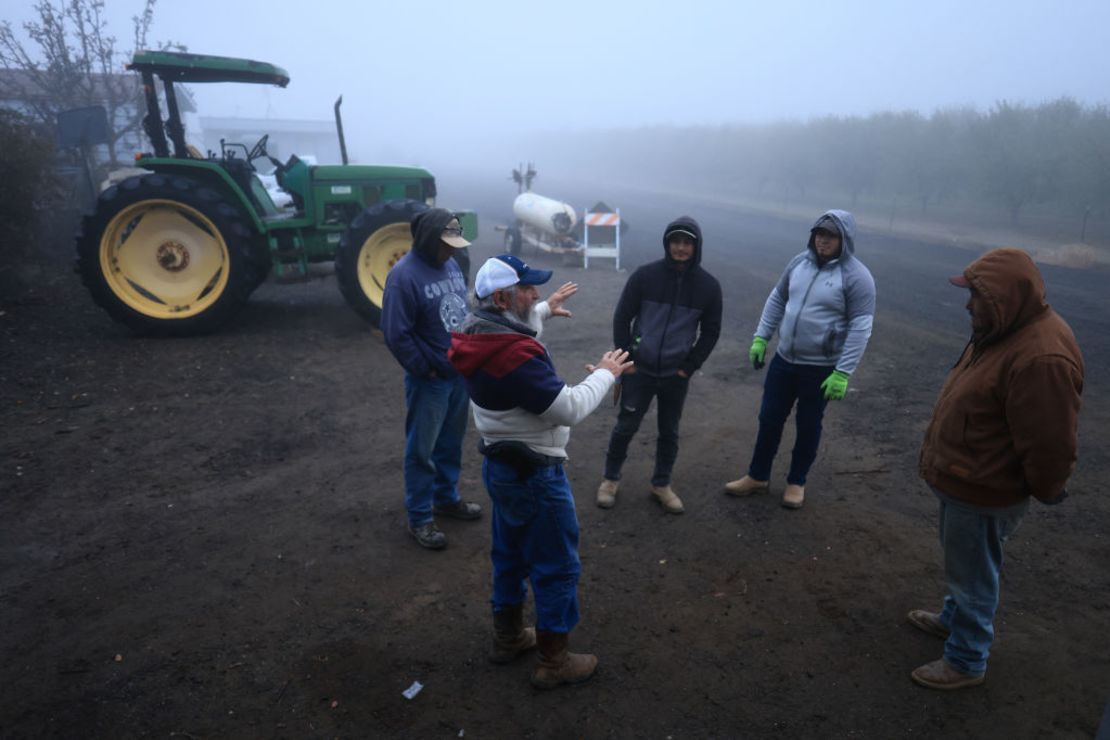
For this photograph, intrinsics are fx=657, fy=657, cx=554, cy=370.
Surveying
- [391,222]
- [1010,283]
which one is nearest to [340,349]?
[391,222]

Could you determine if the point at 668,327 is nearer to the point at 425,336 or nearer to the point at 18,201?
the point at 425,336

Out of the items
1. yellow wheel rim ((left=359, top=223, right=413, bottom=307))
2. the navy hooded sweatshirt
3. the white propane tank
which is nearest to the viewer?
the navy hooded sweatshirt

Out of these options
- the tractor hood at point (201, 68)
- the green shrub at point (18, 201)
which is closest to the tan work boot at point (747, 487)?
the tractor hood at point (201, 68)

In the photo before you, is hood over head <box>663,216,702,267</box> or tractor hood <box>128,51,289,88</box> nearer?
hood over head <box>663,216,702,267</box>

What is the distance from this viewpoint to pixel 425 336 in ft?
12.3

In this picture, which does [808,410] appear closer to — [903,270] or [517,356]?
[517,356]

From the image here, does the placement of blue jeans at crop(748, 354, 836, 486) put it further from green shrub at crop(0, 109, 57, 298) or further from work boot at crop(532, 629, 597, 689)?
green shrub at crop(0, 109, 57, 298)

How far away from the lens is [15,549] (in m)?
3.73

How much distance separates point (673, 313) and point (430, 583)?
83.6 inches

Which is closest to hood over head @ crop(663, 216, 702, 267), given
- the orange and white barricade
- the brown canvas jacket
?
the brown canvas jacket

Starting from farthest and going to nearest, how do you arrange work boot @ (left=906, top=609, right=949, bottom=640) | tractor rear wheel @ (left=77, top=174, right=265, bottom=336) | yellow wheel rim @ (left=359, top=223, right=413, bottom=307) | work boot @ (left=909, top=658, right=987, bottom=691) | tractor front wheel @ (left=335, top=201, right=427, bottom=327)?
yellow wheel rim @ (left=359, top=223, right=413, bottom=307), tractor front wheel @ (left=335, top=201, right=427, bottom=327), tractor rear wheel @ (left=77, top=174, right=265, bottom=336), work boot @ (left=906, top=609, right=949, bottom=640), work boot @ (left=909, top=658, right=987, bottom=691)

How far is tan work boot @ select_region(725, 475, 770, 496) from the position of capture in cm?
443

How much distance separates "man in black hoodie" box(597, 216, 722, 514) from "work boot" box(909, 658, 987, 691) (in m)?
1.66

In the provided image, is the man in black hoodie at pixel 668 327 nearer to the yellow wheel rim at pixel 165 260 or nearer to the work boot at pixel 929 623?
the work boot at pixel 929 623
